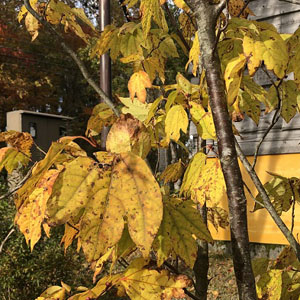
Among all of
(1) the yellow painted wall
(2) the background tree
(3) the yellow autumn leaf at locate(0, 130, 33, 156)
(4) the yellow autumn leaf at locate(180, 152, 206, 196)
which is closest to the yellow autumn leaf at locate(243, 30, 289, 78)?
(2) the background tree

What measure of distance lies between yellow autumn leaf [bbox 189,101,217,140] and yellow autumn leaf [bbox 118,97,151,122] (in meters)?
0.20

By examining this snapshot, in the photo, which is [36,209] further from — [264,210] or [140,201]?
[264,210]

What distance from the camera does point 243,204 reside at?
0.78m

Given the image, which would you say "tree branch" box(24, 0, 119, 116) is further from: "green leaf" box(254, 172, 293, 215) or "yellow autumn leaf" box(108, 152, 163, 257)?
"green leaf" box(254, 172, 293, 215)

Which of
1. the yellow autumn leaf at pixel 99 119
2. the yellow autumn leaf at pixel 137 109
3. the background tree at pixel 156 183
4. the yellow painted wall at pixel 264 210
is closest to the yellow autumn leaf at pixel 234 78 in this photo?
the background tree at pixel 156 183

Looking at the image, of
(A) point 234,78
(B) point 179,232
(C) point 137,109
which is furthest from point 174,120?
(B) point 179,232

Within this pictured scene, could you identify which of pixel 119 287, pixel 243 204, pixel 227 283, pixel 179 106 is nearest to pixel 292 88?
pixel 179 106

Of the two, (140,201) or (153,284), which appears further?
(153,284)

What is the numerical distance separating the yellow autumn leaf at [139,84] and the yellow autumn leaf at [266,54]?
460 mm

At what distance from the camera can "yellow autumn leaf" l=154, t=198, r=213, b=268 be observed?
83cm

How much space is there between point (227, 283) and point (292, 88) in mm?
4042

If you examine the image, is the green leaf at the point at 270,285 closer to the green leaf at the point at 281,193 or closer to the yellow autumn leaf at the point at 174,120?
the green leaf at the point at 281,193

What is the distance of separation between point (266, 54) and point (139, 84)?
1.74 ft

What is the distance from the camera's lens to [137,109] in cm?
134
